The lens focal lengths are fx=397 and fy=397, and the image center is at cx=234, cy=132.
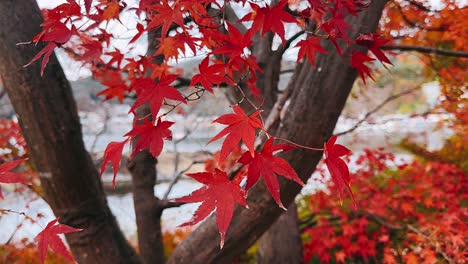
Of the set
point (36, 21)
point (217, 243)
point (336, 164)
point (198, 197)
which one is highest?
point (36, 21)

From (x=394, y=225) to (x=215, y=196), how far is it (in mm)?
2861

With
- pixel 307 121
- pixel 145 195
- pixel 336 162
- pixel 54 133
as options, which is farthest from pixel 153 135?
pixel 145 195

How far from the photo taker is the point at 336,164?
920 mm

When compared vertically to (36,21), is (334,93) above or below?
above

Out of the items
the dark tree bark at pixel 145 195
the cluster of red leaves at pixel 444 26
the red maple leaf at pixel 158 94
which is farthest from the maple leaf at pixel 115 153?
the cluster of red leaves at pixel 444 26

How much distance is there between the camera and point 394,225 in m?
3.29

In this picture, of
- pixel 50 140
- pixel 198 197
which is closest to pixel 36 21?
pixel 50 140

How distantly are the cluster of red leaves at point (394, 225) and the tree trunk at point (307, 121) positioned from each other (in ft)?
4.06

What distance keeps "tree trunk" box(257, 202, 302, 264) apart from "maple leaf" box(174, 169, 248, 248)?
7.27 ft

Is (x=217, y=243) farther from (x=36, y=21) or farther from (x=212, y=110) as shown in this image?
(x=212, y=110)

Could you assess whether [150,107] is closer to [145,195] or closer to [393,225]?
[145,195]

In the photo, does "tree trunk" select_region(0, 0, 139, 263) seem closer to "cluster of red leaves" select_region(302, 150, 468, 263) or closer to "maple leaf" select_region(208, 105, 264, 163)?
"maple leaf" select_region(208, 105, 264, 163)

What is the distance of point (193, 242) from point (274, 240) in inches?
46.5

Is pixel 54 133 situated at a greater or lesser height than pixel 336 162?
lesser
